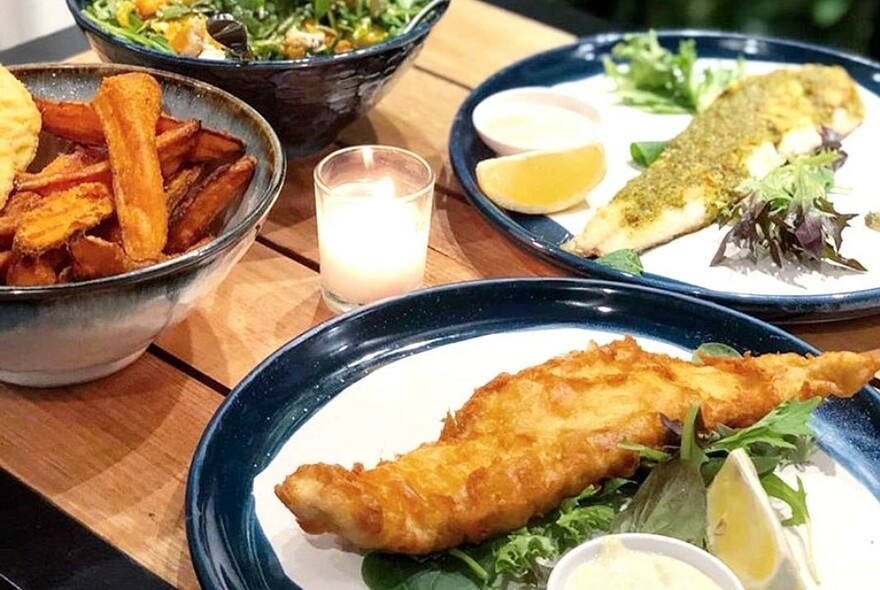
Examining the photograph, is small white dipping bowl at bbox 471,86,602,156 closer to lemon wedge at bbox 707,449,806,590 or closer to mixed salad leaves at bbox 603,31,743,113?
mixed salad leaves at bbox 603,31,743,113

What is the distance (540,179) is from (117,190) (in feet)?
2.87

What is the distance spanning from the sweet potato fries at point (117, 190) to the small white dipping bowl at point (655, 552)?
26.6 inches

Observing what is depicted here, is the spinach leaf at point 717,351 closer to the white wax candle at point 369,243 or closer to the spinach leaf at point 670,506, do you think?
the spinach leaf at point 670,506

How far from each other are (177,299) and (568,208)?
0.92m

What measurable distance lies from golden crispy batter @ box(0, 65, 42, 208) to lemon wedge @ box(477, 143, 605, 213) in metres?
0.84

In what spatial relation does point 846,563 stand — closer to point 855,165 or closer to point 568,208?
point 568,208

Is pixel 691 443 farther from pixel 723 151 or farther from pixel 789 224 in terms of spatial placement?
pixel 723 151

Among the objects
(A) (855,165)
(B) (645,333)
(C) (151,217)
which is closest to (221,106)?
(C) (151,217)

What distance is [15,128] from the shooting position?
1.58 m

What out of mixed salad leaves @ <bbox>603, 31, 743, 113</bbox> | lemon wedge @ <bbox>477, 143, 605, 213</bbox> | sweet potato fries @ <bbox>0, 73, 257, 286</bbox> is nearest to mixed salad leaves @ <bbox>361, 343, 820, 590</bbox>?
sweet potato fries @ <bbox>0, 73, 257, 286</bbox>

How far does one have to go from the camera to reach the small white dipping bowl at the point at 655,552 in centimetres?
119

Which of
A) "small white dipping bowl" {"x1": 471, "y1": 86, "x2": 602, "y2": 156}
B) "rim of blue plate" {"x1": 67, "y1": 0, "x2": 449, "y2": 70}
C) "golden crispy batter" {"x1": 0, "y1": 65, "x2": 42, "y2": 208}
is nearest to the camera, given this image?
"golden crispy batter" {"x1": 0, "y1": 65, "x2": 42, "y2": 208}

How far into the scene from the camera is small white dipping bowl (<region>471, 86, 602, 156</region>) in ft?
7.43

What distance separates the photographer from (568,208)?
2.11 m
